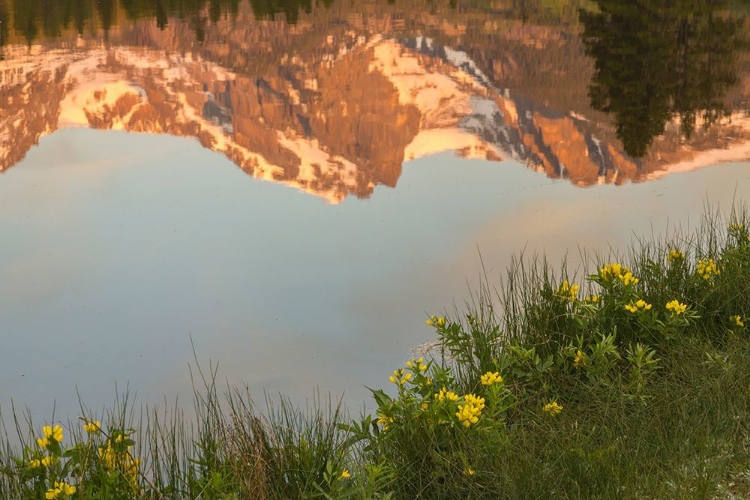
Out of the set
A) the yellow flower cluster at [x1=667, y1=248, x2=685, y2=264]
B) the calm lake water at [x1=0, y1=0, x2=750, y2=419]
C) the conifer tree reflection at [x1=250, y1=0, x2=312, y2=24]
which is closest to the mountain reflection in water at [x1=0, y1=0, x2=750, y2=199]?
the calm lake water at [x1=0, y1=0, x2=750, y2=419]

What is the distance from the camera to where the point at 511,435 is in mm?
5074

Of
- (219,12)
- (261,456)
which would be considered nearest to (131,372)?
(261,456)

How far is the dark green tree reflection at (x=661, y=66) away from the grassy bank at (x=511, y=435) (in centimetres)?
1261

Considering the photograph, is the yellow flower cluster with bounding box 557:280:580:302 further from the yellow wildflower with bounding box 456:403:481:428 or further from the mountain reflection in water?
the mountain reflection in water

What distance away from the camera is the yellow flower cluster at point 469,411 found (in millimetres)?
4828

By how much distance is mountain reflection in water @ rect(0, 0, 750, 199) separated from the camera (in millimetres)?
19078

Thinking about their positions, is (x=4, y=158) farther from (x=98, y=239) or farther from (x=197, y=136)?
(x=98, y=239)

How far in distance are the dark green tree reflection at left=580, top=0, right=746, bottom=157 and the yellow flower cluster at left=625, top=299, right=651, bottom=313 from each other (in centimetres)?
1258

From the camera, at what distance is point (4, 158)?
60.0 ft

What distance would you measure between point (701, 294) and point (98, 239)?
812cm

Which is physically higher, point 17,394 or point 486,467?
point 486,467

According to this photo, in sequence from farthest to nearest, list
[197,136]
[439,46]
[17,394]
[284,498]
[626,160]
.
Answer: [439,46], [197,136], [626,160], [17,394], [284,498]

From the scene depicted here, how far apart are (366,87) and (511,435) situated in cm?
3163

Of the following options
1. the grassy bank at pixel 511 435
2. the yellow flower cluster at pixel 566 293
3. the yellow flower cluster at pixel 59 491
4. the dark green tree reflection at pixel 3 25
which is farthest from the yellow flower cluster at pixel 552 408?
the dark green tree reflection at pixel 3 25
